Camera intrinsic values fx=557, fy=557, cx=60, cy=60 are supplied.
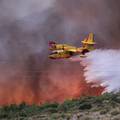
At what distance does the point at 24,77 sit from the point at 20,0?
41.2 ft

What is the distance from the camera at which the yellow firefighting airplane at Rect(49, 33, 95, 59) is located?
7894 cm

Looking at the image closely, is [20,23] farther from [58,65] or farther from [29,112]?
[29,112]

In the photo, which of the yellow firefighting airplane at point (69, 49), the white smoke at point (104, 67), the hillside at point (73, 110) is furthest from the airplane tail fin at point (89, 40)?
the hillside at point (73, 110)

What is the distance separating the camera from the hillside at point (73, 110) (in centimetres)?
6320

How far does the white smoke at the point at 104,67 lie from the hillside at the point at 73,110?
4104 millimetres

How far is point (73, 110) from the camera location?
70.8 m

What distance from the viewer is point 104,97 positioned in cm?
7638

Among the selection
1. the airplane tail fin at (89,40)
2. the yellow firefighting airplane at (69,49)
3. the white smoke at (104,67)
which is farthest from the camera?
the white smoke at (104,67)

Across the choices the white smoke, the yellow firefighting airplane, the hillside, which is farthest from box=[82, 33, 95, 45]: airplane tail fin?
the hillside

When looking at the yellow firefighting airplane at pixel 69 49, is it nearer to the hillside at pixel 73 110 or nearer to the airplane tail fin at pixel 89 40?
the airplane tail fin at pixel 89 40

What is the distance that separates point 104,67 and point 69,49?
6197 mm

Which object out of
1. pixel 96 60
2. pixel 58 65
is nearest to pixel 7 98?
pixel 58 65

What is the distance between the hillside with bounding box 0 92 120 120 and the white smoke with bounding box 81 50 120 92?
13.5 ft

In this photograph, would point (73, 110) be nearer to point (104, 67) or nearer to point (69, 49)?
point (69, 49)
